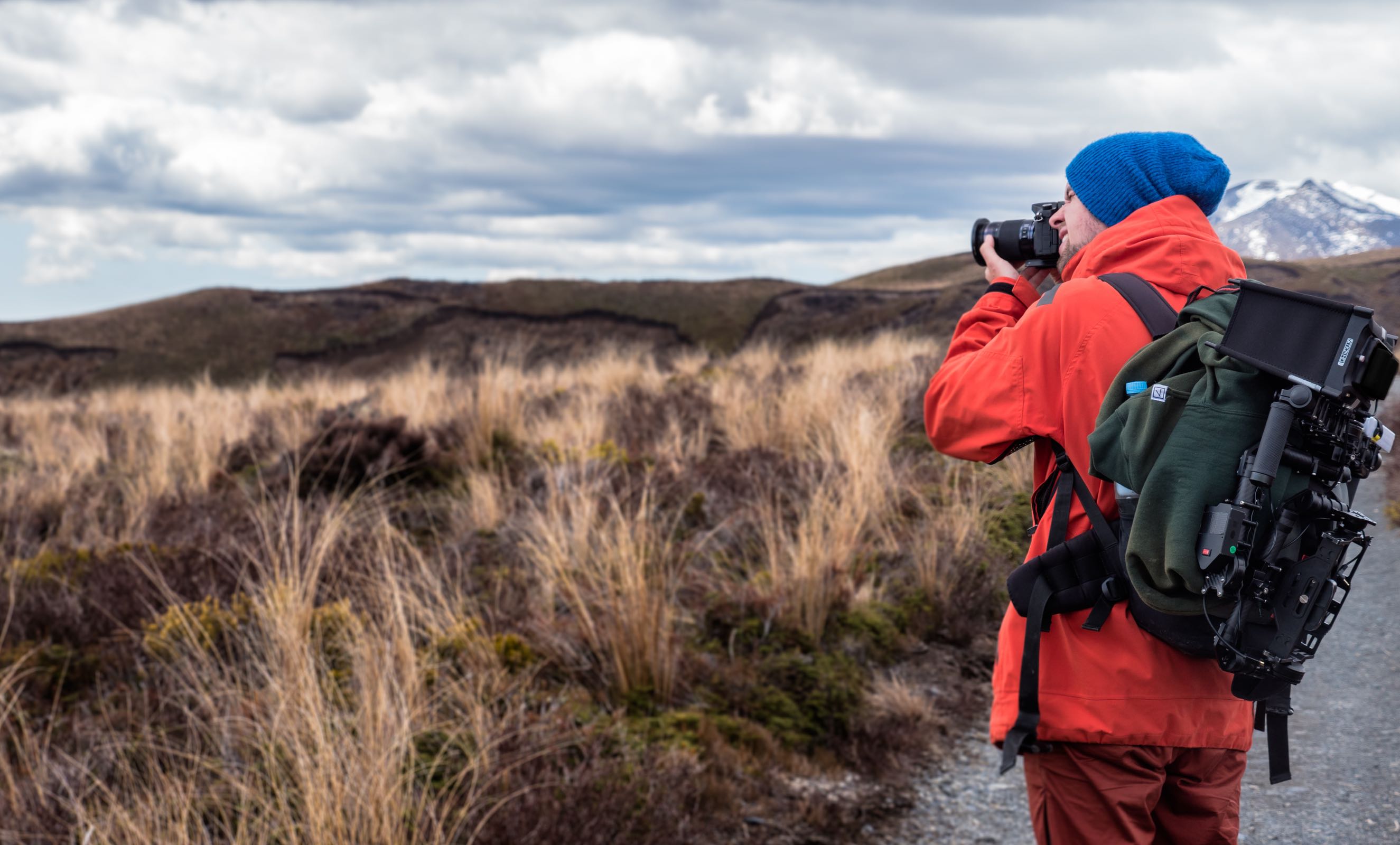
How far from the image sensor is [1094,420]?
1800 millimetres

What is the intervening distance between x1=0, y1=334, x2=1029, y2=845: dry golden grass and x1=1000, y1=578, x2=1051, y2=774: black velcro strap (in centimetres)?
155

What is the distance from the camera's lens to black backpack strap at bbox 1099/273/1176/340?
1.74 metres

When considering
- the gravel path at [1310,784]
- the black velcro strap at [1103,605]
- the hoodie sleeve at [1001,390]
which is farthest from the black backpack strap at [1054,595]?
the gravel path at [1310,784]

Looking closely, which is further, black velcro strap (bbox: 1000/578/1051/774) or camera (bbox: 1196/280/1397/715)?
black velcro strap (bbox: 1000/578/1051/774)

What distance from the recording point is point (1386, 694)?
440cm

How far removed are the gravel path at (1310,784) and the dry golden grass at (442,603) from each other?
43 cm

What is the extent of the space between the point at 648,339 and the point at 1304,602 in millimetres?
32368

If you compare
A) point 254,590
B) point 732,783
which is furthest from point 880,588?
point 254,590

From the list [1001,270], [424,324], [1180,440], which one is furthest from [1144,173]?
[424,324]

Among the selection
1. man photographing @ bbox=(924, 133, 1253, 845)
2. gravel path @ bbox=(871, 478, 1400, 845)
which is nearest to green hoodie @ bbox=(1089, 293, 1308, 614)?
man photographing @ bbox=(924, 133, 1253, 845)

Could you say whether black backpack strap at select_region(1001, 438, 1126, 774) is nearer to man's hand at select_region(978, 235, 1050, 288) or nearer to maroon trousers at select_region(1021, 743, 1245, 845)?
maroon trousers at select_region(1021, 743, 1245, 845)

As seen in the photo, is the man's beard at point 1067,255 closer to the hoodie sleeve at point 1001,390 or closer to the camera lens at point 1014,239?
the camera lens at point 1014,239

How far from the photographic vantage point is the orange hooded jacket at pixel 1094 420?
177 cm

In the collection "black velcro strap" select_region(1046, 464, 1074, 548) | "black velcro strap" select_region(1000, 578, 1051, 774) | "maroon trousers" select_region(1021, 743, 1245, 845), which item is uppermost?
"black velcro strap" select_region(1046, 464, 1074, 548)
